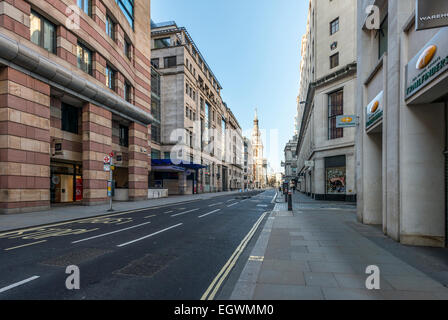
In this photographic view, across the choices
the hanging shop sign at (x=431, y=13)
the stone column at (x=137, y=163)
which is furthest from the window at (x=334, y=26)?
the hanging shop sign at (x=431, y=13)

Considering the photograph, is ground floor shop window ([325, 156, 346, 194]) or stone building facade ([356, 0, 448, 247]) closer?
stone building facade ([356, 0, 448, 247])

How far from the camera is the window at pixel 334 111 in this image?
25.4 meters

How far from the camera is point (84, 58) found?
2033 cm

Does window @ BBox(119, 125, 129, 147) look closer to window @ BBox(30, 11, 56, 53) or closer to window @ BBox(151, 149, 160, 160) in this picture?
window @ BBox(30, 11, 56, 53)

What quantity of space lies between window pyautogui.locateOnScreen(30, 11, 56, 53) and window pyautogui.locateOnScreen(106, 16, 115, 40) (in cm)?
622

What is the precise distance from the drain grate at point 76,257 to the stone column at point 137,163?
20299 mm

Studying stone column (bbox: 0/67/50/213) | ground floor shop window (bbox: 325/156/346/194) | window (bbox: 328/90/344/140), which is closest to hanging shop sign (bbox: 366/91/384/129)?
ground floor shop window (bbox: 325/156/346/194)

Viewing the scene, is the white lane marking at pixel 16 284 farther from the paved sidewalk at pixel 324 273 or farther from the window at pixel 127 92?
the window at pixel 127 92

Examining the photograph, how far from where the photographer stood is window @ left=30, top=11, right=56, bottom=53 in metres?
16.2

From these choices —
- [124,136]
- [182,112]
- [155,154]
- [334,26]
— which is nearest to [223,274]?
[124,136]

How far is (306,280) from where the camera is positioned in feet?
14.9

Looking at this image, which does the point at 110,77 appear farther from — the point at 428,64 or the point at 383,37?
the point at 428,64
